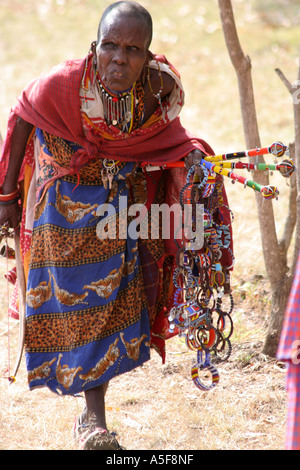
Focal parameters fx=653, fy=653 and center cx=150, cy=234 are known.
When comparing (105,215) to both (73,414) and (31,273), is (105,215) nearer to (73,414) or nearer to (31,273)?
(31,273)

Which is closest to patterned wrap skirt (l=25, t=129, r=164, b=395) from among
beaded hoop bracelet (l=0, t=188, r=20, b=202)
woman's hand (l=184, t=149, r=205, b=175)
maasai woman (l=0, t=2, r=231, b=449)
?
maasai woman (l=0, t=2, r=231, b=449)

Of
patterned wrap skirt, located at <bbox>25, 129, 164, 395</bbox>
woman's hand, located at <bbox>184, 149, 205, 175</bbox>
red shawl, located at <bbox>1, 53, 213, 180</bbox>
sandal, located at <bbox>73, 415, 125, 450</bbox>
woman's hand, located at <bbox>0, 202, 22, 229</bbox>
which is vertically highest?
red shawl, located at <bbox>1, 53, 213, 180</bbox>

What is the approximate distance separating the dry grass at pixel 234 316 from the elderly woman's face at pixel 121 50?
1.70m

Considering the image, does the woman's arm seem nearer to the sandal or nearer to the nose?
the nose

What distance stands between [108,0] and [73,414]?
9.76 m

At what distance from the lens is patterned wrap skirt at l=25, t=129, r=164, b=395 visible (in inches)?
125

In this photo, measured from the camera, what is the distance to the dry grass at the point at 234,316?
327cm

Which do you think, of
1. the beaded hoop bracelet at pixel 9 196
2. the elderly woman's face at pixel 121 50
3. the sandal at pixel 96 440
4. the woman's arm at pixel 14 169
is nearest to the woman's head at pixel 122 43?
the elderly woman's face at pixel 121 50

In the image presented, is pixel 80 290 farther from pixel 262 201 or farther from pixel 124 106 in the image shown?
pixel 262 201

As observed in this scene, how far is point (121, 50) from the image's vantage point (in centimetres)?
288

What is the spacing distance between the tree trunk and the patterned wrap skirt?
1.04 meters

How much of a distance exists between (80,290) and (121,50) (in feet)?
3.76

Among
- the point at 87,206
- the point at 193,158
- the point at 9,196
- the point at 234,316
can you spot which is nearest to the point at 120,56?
the point at 193,158
